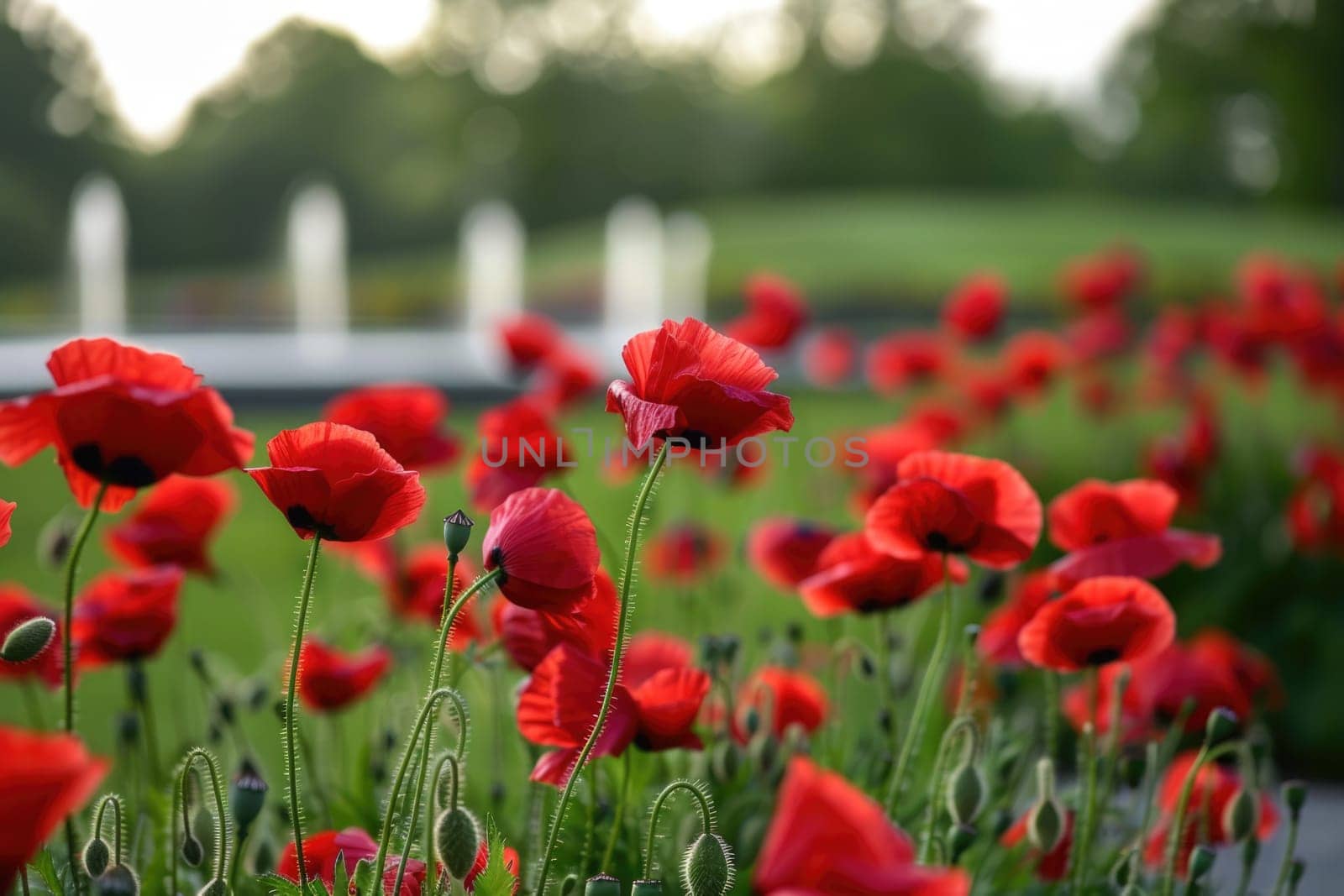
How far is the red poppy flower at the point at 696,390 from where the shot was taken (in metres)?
1.01

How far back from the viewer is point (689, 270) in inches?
712

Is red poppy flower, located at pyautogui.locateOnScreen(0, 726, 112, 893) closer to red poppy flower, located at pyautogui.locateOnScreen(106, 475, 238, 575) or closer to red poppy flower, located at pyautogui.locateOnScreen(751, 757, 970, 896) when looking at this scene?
red poppy flower, located at pyautogui.locateOnScreen(751, 757, 970, 896)

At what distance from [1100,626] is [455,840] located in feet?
1.95

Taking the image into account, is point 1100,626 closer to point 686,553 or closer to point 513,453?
point 513,453

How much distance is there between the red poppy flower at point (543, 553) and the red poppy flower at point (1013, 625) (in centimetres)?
61

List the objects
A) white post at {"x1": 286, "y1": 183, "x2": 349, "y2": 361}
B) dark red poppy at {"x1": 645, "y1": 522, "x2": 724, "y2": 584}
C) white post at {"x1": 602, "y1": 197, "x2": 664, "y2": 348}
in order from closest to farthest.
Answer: dark red poppy at {"x1": 645, "y1": 522, "x2": 724, "y2": 584} < white post at {"x1": 286, "y1": 183, "x2": 349, "y2": 361} < white post at {"x1": 602, "y1": 197, "x2": 664, "y2": 348}

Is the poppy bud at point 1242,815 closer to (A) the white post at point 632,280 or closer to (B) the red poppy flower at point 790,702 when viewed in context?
(B) the red poppy flower at point 790,702

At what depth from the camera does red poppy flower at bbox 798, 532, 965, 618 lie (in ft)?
4.49

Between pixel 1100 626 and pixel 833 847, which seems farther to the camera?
pixel 1100 626

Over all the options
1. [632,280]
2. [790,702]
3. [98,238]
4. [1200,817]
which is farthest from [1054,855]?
[98,238]

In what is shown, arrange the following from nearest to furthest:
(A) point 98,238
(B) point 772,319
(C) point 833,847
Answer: (C) point 833,847
(B) point 772,319
(A) point 98,238

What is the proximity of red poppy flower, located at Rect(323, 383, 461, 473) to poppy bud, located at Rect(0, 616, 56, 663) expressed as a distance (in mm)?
637

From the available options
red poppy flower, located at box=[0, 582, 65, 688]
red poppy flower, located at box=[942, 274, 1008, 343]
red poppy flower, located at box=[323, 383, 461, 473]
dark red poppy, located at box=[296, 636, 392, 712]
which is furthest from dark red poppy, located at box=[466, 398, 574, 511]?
red poppy flower, located at box=[942, 274, 1008, 343]

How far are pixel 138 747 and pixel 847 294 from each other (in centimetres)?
1271
